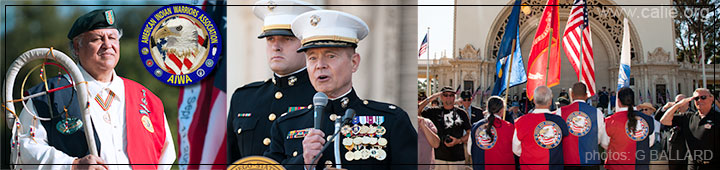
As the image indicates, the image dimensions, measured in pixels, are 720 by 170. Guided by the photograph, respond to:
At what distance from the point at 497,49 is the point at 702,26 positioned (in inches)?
61.4

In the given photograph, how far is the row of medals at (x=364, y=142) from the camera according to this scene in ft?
15.7

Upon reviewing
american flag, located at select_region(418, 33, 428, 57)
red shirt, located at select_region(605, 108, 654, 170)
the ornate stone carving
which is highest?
american flag, located at select_region(418, 33, 428, 57)

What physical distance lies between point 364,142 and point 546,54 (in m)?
1.61

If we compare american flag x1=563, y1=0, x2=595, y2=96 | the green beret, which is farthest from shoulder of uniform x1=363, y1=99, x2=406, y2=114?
the green beret

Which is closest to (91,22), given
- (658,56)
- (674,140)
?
(658,56)

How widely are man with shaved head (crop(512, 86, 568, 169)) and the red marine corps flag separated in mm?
92

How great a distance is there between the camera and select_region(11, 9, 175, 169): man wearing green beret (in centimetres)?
500

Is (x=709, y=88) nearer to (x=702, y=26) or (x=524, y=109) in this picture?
(x=702, y=26)

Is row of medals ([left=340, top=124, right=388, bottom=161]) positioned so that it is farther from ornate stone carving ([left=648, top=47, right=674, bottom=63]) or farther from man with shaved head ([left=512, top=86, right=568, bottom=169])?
ornate stone carving ([left=648, top=47, right=674, bottom=63])

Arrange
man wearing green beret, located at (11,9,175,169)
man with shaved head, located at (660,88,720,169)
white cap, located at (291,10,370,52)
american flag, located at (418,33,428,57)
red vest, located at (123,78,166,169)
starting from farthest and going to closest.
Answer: man with shaved head, located at (660,88,720,169)
american flag, located at (418,33,428,57)
red vest, located at (123,78,166,169)
man wearing green beret, located at (11,9,175,169)
white cap, located at (291,10,370,52)

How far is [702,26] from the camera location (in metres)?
5.40

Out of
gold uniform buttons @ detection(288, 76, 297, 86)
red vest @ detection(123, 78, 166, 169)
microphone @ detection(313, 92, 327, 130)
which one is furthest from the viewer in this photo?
red vest @ detection(123, 78, 166, 169)

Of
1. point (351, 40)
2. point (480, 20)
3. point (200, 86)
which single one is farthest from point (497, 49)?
point (200, 86)

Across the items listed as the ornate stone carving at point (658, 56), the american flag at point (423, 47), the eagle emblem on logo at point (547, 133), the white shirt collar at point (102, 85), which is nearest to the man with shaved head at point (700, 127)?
the ornate stone carving at point (658, 56)
